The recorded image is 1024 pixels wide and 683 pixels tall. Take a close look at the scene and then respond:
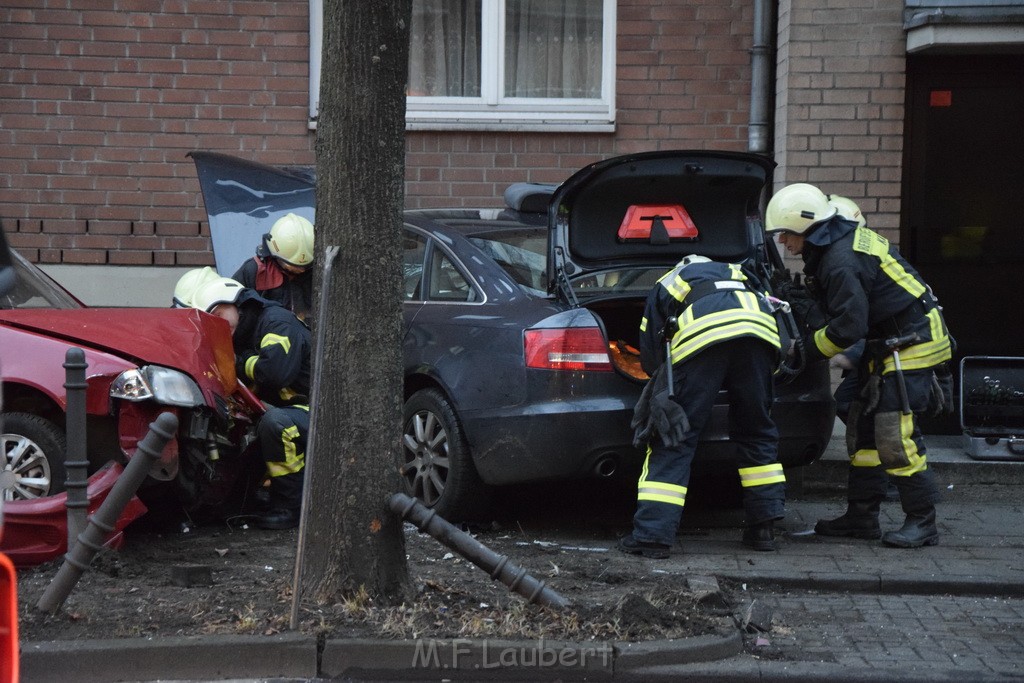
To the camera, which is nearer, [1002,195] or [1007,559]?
[1007,559]

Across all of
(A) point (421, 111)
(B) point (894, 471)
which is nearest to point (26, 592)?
(B) point (894, 471)

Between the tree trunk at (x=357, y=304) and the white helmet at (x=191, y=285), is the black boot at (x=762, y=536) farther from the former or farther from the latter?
the white helmet at (x=191, y=285)

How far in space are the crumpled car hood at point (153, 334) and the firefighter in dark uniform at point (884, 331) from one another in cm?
269

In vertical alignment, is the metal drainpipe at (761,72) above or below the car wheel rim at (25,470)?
above

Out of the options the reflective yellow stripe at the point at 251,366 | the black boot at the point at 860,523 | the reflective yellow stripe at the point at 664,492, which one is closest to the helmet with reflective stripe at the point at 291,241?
the reflective yellow stripe at the point at 251,366

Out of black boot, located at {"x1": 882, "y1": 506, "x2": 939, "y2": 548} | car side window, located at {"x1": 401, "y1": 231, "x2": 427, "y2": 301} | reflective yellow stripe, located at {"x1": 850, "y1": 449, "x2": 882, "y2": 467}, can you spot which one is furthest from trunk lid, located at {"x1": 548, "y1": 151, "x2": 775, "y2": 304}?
black boot, located at {"x1": 882, "y1": 506, "x2": 939, "y2": 548}

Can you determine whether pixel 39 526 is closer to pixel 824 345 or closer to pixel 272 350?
pixel 272 350

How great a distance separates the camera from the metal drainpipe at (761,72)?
9.30m

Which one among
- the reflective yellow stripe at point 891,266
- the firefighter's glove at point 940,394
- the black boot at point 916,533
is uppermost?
the reflective yellow stripe at point 891,266

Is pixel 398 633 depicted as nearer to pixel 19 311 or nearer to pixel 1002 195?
pixel 19 311

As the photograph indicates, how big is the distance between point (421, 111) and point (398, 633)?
586 cm

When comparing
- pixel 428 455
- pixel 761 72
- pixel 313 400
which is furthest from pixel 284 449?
pixel 761 72

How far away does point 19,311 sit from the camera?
224 inches

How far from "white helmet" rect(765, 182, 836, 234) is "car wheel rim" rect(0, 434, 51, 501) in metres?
3.48
